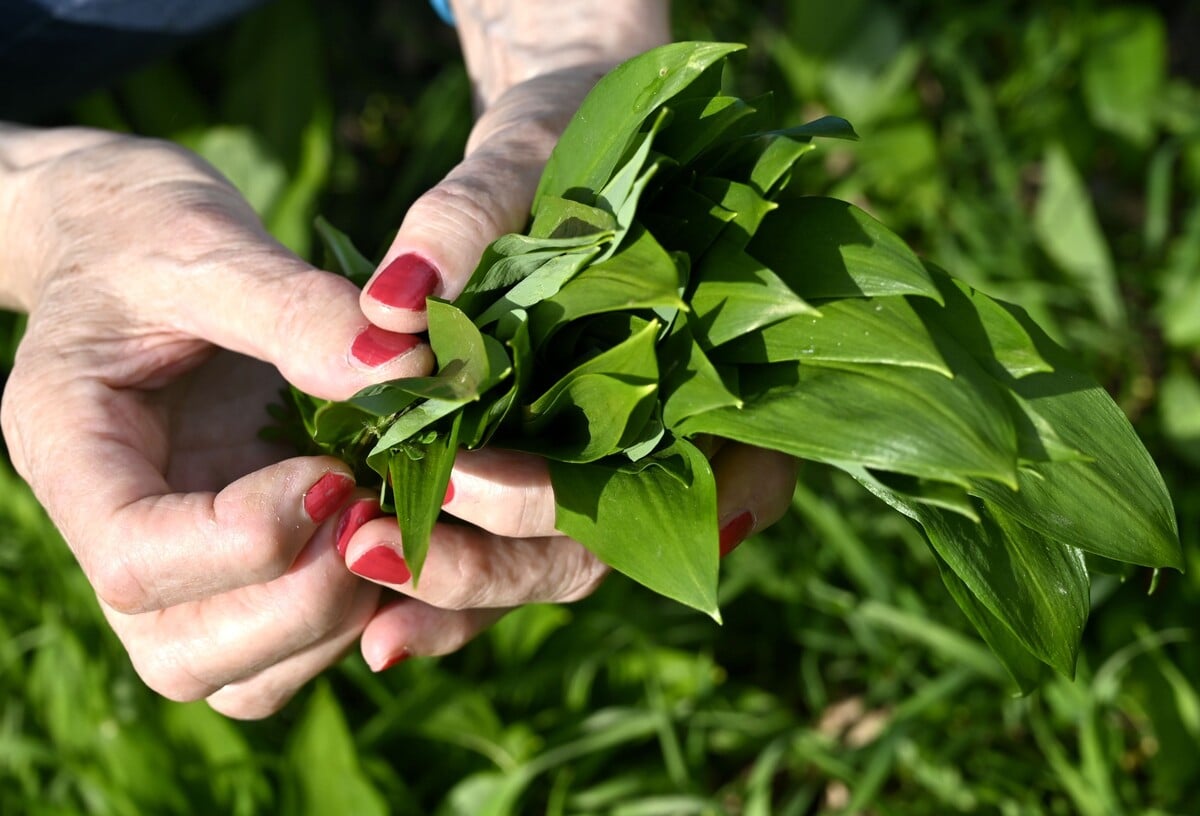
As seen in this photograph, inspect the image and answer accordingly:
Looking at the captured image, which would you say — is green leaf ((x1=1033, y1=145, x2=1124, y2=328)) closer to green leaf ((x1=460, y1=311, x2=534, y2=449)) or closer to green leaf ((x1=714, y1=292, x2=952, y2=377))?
green leaf ((x1=714, y1=292, x2=952, y2=377))

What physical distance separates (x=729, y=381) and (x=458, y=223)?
259 millimetres

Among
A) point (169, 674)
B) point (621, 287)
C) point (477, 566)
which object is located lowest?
point (169, 674)

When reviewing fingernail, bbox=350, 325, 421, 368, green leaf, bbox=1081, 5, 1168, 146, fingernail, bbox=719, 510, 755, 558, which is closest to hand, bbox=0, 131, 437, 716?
fingernail, bbox=350, 325, 421, 368

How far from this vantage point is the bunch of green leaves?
789 millimetres

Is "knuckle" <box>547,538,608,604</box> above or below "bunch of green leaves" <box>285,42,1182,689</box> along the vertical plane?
below

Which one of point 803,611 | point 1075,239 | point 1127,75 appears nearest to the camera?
point 803,611

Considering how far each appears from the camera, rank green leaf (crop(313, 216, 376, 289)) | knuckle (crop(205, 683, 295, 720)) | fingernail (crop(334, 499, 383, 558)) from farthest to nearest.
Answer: knuckle (crop(205, 683, 295, 720)), green leaf (crop(313, 216, 376, 289)), fingernail (crop(334, 499, 383, 558))

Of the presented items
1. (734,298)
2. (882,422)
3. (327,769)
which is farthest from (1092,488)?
(327,769)

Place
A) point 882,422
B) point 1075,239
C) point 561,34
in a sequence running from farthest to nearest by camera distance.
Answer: point 1075,239 → point 561,34 → point 882,422

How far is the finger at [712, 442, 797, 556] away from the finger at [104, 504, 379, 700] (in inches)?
14.0

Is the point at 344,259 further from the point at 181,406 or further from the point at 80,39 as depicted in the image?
the point at 80,39

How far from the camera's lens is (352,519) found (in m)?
0.98

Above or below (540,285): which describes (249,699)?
below

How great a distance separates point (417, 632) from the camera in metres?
1.10
